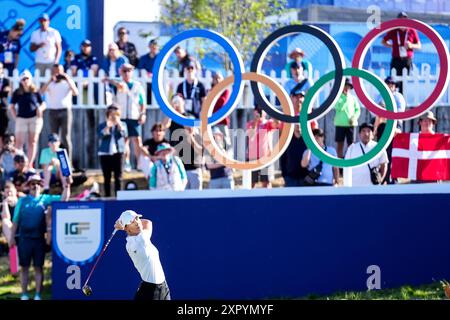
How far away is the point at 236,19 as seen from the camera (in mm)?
17688

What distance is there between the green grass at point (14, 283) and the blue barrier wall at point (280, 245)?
528 millimetres

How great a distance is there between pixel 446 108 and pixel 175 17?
5297mm

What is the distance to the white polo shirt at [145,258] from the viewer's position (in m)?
8.73

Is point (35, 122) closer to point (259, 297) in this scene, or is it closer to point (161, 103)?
point (161, 103)

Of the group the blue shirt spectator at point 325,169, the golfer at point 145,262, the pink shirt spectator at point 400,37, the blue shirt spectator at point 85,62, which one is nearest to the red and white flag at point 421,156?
the blue shirt spectator at point 325,169

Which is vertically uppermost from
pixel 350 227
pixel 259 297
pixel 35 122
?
pixel 35 122

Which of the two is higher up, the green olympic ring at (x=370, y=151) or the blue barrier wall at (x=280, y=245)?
the green olympic ring at (x=370, y=151)

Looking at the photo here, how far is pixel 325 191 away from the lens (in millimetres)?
11180

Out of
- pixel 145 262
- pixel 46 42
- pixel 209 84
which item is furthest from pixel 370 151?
pixel 46 42

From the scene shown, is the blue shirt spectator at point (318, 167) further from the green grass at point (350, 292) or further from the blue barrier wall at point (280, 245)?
the green grass at point (350, 292)

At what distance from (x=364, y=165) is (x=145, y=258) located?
3.95 meters

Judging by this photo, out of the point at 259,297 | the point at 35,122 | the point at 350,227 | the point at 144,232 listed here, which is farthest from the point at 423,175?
the point at 35,122

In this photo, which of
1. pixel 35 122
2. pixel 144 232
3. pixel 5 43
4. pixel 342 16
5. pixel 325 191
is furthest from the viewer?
pixel 342 16

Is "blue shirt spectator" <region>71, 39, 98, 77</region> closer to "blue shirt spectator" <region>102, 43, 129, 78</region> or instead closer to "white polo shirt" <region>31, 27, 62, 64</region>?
"blue shirt spectator" <region>102, 43, 129, 78</region>
